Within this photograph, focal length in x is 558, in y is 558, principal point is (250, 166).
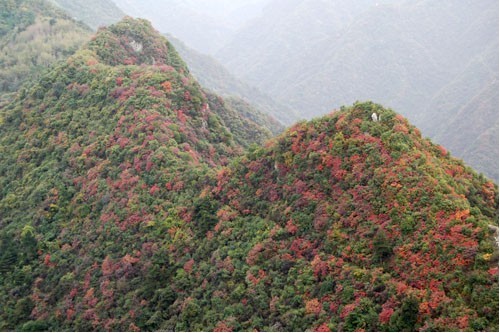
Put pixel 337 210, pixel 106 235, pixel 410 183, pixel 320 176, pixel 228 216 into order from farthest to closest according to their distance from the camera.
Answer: pixel 106 235, pixel 228 216, pixel 320 176, pixel 337 210, pixel 410 183

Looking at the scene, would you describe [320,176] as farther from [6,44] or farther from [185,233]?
[6,44]

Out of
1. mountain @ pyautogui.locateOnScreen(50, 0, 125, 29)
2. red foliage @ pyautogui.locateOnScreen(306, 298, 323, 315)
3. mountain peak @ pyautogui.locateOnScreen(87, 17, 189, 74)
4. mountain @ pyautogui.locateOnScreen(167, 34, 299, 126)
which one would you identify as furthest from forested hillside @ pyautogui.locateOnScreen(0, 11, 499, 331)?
mountain @ pyautogui.locateOnScreen(167, 34, 299, 126)

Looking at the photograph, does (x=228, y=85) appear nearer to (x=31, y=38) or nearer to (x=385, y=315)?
(x=31, y=38)

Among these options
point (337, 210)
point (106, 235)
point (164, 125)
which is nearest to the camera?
point (337, 210)

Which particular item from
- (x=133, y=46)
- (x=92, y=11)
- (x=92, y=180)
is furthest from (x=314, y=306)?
(x=92, y=11)

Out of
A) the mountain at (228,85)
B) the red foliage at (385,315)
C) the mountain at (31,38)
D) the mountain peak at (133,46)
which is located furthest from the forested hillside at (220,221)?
the mountain at (228,85)

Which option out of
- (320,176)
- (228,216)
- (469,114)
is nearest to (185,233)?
(228,216)
